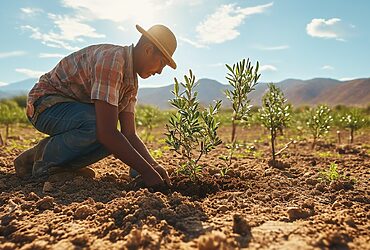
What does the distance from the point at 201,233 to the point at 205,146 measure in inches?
47.3

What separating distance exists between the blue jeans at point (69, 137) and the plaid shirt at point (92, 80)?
0.39 ft

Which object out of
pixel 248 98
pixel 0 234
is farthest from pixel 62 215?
pixel 248 98

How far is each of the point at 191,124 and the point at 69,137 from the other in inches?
45.0

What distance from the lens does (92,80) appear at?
10.1ft

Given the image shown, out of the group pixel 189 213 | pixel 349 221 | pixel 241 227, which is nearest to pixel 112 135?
pixel 189 213

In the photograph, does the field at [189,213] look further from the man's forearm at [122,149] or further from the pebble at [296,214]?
the man's forearm at [122,149]

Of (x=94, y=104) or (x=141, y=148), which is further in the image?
(x=141, y=148)

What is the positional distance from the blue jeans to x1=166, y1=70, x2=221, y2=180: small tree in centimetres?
75

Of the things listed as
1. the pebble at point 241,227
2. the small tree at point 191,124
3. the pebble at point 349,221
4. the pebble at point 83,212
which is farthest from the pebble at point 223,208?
the pebble at point 83,212

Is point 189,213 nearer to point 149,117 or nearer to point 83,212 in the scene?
point 83,212

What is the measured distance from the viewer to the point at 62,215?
2467mm

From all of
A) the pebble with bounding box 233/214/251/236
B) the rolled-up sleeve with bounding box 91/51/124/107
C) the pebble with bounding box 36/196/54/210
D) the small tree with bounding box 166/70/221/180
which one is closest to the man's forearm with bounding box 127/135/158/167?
the small tree with bounding box 166/70/221/180

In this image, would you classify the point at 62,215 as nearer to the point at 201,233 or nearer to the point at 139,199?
the point at 139,199

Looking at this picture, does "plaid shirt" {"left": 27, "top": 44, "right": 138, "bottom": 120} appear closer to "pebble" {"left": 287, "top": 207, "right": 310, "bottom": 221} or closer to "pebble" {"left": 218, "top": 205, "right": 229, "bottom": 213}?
"pebble" {"left": 218, "top": 205, "right": 229, "bottom": 213}
